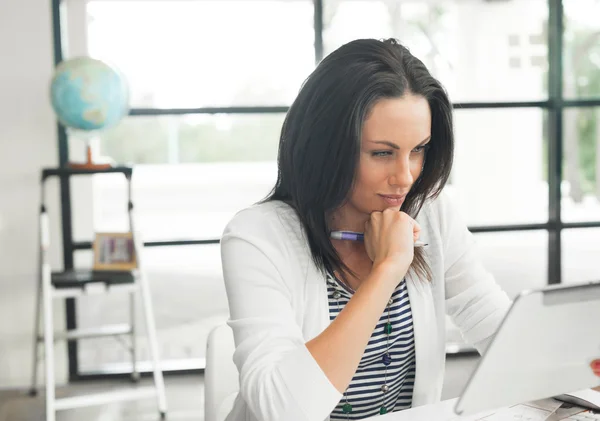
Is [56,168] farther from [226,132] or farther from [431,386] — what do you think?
[431,386]

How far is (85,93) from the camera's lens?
2.94m

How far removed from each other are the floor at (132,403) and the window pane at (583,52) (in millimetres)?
1637

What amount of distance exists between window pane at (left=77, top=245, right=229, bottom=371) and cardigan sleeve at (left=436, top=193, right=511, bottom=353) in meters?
2.23

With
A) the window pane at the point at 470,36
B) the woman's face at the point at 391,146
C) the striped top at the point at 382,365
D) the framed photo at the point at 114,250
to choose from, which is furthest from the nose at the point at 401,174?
the window pane at the point at 470,36

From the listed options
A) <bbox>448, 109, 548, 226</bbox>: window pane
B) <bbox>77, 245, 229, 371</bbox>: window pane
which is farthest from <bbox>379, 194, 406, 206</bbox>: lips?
<bbox>448, 109, 548, 226</bbox>: window pane

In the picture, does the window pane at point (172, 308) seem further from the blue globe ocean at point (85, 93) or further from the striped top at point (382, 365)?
the striped top at point (382, 365)

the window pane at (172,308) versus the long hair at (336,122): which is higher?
the long hair at (336,122)

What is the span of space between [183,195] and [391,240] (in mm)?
2621

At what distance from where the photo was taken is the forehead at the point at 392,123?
1172 millimetres

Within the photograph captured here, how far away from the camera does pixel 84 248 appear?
3428mm

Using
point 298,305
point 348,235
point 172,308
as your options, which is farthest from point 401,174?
point 172,308

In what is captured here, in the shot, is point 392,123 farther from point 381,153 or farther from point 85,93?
point 85,93

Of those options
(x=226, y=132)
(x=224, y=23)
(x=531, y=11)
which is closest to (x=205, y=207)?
(x=226, y=132)

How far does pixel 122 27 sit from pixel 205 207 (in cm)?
95
